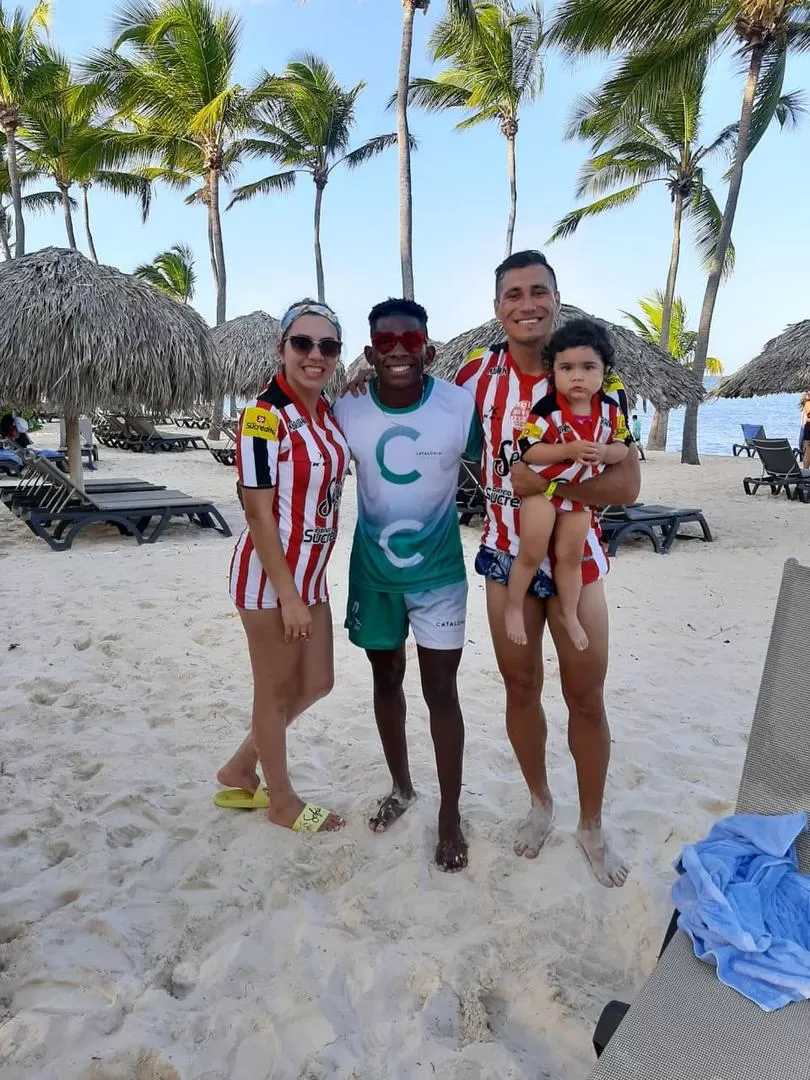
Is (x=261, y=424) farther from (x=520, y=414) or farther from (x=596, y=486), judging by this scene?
(x=596, y=486)

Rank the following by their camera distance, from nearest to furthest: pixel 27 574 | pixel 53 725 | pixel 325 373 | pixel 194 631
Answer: pixel 325 373, pixel 53 725, pixel 194 631, pixel 27 574

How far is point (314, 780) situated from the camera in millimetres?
2965

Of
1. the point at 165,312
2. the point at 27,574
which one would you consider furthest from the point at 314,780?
the point at 165,312

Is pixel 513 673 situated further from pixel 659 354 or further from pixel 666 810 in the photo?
pixel 659 354

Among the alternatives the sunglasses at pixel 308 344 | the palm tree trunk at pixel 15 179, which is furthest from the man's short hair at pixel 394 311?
the palm tree trunk at pixel 15 179

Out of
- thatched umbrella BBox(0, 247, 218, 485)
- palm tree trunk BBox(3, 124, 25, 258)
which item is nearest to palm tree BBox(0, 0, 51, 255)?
palm tree trunk BBox(3, 124, 25, 258)

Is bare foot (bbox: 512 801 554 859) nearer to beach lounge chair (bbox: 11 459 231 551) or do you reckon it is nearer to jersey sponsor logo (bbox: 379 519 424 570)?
jersey sponsor logo (bbox: 379 519 424 570)

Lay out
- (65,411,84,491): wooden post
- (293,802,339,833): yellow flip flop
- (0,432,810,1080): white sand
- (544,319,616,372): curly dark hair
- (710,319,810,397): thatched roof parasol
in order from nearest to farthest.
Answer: (0,432,810,1080): white sand → (544,319,616,372): curly dark hair → (293,802,339,833): yellow flip flop → (65,411,84,491): wooden post → (710,319,810,397): thatched roof parasol

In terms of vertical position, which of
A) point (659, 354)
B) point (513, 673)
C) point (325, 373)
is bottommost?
point (513, 673)

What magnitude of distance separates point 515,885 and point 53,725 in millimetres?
2266

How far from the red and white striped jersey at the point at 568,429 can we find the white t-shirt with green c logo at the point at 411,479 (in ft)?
0.82

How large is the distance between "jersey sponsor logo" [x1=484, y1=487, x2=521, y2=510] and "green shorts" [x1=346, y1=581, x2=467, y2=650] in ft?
0.98

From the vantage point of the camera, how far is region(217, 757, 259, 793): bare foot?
2775 mm

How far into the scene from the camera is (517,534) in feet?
7.25
